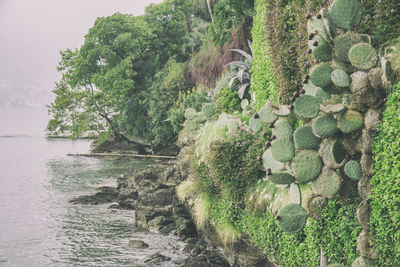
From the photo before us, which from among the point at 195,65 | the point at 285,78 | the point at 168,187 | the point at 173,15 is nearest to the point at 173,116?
the point at 195,65

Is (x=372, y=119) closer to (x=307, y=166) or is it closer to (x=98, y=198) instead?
(x=307, y=166)

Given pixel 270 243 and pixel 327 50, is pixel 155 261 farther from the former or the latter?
pixel 327 50

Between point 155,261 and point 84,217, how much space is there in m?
6.28

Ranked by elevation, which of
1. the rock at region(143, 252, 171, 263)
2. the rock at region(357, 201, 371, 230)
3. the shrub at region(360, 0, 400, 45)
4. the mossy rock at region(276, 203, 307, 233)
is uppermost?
the shrub at region(360, 0, 400, 45)

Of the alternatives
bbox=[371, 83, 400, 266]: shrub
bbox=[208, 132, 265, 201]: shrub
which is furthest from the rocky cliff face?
bbox=[371, 83, 400, 266]: shrub

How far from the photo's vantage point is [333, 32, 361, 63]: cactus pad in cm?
483

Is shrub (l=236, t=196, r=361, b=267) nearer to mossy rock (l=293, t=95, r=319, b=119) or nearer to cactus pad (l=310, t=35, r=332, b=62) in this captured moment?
mossy rock (l=293, t=95, r=319, b=119)

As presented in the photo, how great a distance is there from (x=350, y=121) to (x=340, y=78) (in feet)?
1.66

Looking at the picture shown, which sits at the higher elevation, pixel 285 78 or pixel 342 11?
pixel 342 11

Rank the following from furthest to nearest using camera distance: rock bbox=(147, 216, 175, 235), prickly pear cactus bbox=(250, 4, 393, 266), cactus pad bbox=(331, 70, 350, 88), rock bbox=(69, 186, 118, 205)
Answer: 1. rock bbox=(69, 186, 118, 205)
2. rock bbox=(147, 216, 175, 235)
3. cactus pad bbox=(331, 70, 350, 88)
4. prickly pear cactus bbox=(250, 4, 393, 266)

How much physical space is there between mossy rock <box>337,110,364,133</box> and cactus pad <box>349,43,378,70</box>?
0.53 meters

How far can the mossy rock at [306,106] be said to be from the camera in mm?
5113

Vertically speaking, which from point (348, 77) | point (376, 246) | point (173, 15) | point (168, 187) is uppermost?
point (173, 15)

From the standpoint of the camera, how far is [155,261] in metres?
10.6
